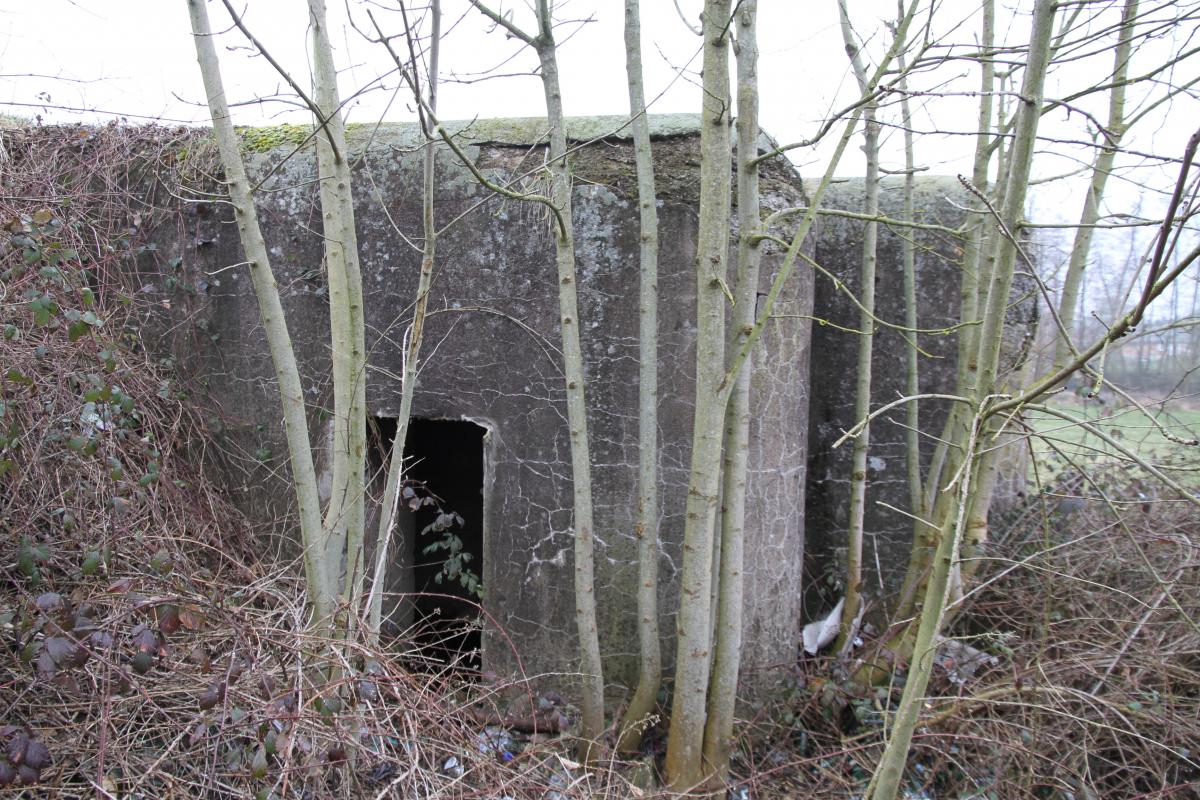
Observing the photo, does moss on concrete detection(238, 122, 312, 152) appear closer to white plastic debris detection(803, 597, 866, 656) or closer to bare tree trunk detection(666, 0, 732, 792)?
bare tree trunk detection(666, 0, 732, 792)

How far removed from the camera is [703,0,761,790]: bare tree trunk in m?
3.02

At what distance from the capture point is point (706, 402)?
2.93 m

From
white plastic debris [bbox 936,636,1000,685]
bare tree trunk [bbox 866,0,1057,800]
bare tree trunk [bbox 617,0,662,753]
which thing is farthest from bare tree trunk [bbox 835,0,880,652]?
bare tree trunk [bbox 866,0,1057,800]

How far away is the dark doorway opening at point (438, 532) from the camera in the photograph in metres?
4.32

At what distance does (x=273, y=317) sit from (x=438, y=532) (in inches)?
80.8

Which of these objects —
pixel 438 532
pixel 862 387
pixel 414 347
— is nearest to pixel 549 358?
pixel 414 347

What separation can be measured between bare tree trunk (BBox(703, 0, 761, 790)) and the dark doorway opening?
1.34 metres

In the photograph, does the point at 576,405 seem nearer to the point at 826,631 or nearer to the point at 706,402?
the point at 706,402

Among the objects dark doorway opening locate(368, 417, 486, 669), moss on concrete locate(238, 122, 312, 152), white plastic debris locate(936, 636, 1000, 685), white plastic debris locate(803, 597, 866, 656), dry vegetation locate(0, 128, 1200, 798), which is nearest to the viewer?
dry vegetation locate(0, 128, 1200, 798)

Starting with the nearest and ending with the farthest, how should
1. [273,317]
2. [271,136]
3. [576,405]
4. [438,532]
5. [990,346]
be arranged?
[990,346] → [273,317] → [576,405] → [271,136] → [438,532]

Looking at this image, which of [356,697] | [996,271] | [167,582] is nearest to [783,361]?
[996,271]

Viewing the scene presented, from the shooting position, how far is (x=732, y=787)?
322cm

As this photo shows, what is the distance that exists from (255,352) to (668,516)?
8.12ft

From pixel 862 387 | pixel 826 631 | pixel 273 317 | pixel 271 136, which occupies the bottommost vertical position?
pixel 826 631
